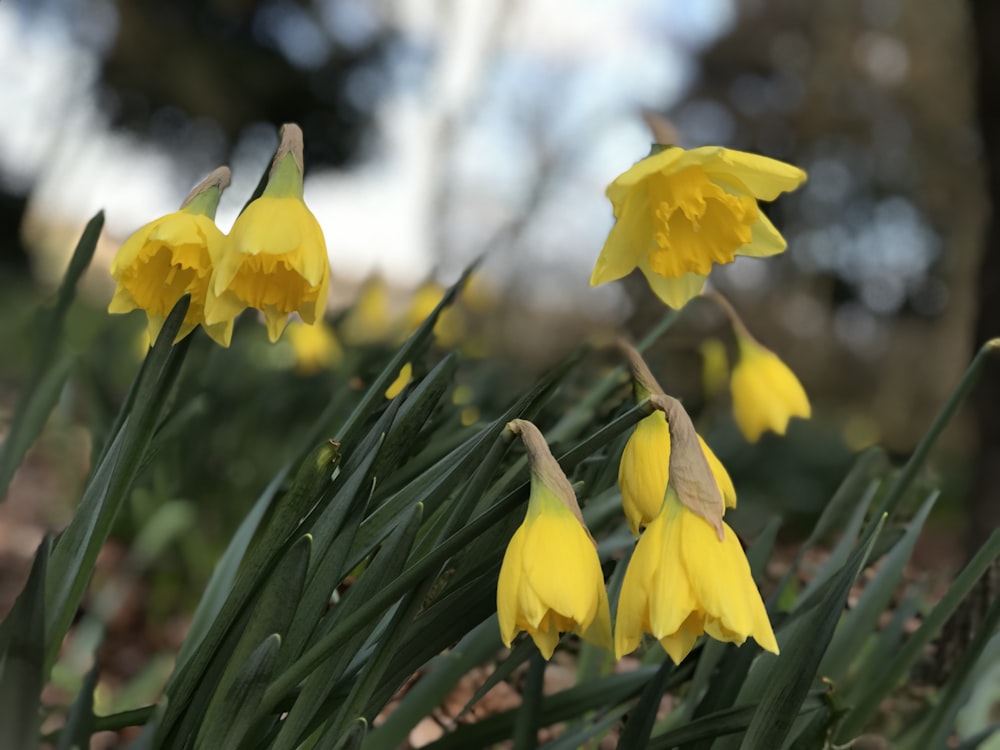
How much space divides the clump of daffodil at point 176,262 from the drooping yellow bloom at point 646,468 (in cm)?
40

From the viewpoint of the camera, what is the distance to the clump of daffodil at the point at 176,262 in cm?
83

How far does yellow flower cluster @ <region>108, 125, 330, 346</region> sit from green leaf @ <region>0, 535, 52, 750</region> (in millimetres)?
271

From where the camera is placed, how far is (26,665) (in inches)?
25.5

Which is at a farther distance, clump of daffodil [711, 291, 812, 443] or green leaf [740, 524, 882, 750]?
clump of daffodil [711, 291, 812, 443]

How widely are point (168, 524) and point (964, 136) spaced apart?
13.3 metres

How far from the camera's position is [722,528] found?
0.69 metres

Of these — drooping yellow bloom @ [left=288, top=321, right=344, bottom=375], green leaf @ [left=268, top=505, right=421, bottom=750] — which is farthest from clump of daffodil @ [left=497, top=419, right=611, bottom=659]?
drooping yellow bloom @ [left=288, top=321, right=344, bottom=375]

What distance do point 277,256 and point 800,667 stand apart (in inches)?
24.0

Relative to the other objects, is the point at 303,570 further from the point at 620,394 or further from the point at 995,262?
the point at 995,262

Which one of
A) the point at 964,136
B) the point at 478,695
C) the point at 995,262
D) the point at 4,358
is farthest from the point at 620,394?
the point at 964,136

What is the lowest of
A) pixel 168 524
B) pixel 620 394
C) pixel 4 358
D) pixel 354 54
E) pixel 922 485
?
pixel 922 485

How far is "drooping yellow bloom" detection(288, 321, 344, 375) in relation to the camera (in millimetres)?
2613

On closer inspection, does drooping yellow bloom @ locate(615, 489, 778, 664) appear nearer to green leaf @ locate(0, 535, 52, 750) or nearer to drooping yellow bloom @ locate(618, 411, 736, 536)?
drooping yellow bloom @ locate(618, 411, 736, 536)

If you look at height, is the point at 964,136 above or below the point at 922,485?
above
